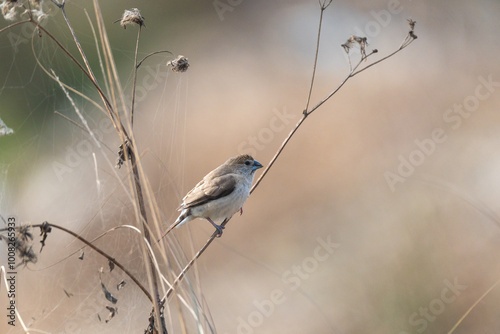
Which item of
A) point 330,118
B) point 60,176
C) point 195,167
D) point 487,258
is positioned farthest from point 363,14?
point 60,176

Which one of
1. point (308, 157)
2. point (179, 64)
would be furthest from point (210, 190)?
point (308, 157)

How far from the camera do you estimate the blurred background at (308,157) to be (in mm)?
6895

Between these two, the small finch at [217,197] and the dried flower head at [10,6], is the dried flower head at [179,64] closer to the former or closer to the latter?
the dried flower head at [10,6]

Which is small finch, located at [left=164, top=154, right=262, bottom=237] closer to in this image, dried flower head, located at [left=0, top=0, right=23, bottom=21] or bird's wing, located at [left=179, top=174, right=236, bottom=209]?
bird's wing, located at [left=179, top=174, right=236, bottom=209]

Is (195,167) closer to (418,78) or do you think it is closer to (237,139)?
(237,139)

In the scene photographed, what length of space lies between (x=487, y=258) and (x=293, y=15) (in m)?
7.81

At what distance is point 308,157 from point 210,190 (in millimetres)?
6079

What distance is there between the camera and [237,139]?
10188mm

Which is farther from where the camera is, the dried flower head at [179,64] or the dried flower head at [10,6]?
the dried flower head at [179,64]

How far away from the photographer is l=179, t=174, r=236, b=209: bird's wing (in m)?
4.04

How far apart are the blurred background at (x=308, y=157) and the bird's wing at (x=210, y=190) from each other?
109cm

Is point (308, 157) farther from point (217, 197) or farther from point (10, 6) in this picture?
point (10, 6)

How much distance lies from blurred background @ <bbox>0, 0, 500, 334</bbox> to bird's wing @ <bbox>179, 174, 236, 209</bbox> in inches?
43.1

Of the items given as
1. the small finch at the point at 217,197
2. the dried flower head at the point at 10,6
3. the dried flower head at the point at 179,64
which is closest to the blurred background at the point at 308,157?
the small finch at the point at 217,197
